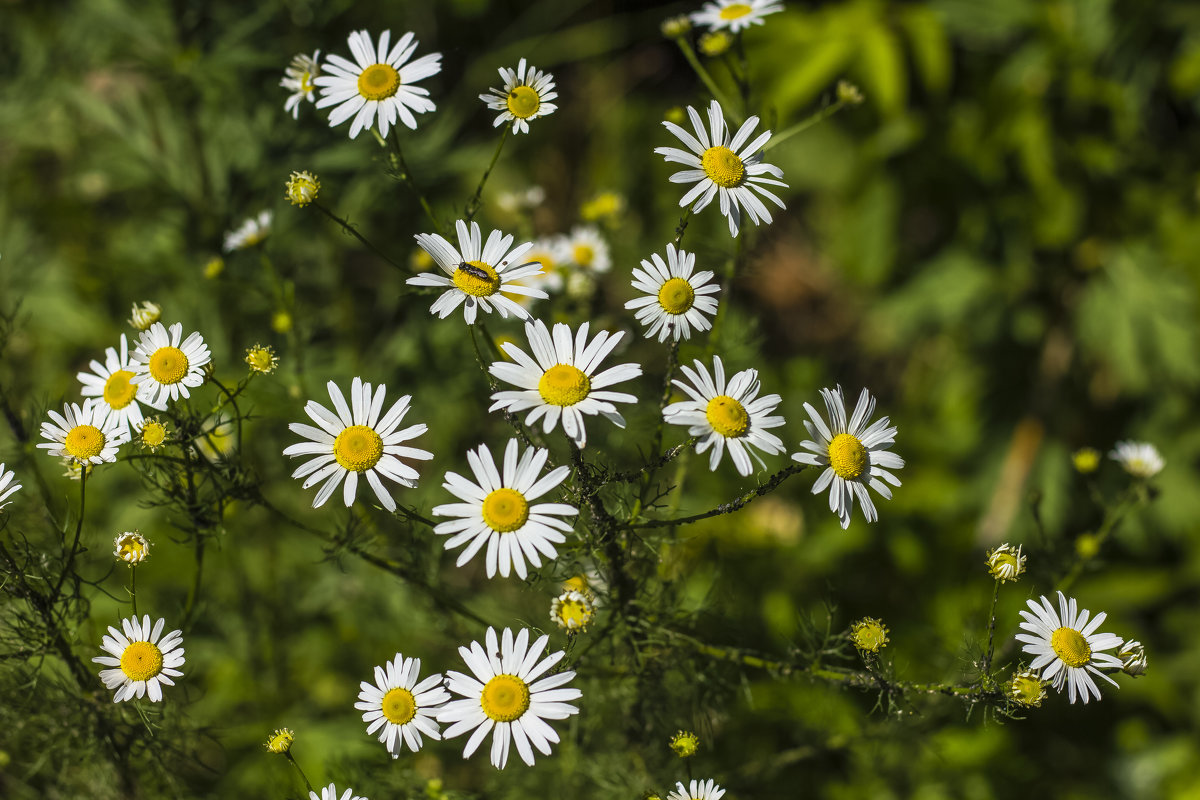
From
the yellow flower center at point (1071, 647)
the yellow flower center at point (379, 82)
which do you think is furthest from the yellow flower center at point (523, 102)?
the yellow flower center at point (1071, 647)

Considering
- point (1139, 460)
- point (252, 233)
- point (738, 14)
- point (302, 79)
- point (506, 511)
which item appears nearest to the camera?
point (506, 511)

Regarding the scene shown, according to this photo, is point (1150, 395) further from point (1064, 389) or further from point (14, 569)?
point (14, 569)

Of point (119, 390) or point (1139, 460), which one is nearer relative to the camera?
point (119, 390)

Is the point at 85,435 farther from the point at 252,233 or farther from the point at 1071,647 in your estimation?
the point at 1071,647

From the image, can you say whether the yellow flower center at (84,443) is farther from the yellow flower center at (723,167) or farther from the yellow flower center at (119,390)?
the yellow flower center at (723,167)

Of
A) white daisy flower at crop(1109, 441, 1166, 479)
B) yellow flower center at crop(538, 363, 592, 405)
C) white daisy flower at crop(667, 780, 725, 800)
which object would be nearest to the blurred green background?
white daisy flower at crop(1109, 441, 1166, 479)

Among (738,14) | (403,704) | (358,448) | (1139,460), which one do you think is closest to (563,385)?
(358,448)
